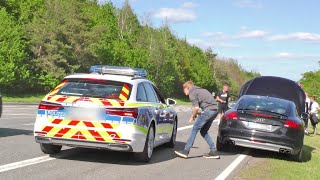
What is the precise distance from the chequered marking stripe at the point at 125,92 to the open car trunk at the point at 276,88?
9792mm

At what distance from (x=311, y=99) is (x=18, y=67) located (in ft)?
93.2

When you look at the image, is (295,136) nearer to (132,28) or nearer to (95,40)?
(95,40)

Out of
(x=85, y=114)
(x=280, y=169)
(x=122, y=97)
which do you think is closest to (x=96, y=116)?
(x=85, y=114)

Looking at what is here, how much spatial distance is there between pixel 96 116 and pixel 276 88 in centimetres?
1150

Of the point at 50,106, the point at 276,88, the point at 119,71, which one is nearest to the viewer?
the point at 50,106

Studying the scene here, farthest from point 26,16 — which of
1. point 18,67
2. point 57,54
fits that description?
point 18,67

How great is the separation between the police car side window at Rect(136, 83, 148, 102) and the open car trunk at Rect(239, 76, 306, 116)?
8.98 meters

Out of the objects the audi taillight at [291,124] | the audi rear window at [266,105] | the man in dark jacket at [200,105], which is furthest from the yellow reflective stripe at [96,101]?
the audi taillight at [291,124]

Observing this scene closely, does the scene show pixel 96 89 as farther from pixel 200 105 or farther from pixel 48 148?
pixel 200 105

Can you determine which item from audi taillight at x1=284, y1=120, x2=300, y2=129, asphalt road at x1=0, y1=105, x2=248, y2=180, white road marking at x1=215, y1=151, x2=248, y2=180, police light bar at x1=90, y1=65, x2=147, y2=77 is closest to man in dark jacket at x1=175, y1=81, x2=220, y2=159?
asphalt road at x1=0, y1=105, x2=248, y2=180

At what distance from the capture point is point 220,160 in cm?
1158

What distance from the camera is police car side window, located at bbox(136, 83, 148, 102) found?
9.97m

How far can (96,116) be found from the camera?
9094mm

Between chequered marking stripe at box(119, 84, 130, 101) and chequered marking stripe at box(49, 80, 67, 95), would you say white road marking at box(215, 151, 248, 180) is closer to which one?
chequered marking stripe at box(119, 84, 130, 101)
